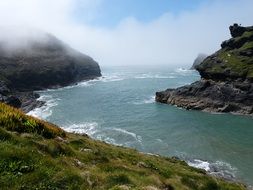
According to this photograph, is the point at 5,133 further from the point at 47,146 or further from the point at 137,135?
the point at 137,135

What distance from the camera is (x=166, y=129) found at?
96625 mm

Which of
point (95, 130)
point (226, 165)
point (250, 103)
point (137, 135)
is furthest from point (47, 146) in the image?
point (250, 103)

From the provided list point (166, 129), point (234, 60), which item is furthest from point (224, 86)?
point (166, 129)

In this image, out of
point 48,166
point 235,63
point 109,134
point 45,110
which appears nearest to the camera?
point 48,166

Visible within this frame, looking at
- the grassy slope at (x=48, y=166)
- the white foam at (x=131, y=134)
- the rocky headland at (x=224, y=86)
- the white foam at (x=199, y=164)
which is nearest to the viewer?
the grassy slope at (x=48, y=166)

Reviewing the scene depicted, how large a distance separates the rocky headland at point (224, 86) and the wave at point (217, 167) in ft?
170

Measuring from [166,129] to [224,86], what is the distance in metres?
44.3

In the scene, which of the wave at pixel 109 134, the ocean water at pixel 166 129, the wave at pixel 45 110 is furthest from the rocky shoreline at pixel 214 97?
the wave at pixel 45 110

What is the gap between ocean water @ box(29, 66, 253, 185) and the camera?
233ft

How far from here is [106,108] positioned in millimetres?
132500

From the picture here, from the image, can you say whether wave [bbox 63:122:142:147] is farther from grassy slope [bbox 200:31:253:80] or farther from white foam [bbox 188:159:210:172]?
grassy slope [bbox 200:31:253:80]

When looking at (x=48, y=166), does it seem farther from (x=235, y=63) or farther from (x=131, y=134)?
(x=235, y=63)

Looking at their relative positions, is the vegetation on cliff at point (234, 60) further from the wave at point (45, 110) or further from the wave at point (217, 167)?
the wave at point (217, 167)

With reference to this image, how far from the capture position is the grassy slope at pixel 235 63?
13662cm
